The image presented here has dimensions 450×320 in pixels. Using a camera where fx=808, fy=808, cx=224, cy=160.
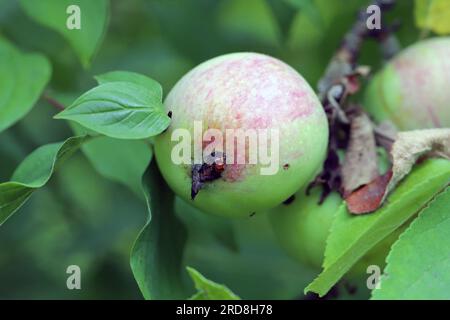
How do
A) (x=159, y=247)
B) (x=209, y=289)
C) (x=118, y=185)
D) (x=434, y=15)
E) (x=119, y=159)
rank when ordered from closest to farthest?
1. (x=209, y=289)
2. (x=159, y=247)
3. (x=119, y=159)
4. (x=434, y=15)
5. (x=118, y=185)

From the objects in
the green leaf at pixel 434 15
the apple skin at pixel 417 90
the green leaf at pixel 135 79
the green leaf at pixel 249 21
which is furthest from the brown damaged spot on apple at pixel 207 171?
the green leaf at pixel 249 21

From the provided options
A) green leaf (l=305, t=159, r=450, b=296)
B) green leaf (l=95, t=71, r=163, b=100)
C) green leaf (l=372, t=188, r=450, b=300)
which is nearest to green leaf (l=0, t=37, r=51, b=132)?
green leaf (l=95, t=71, r=163, b=100)

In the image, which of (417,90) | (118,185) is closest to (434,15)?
(417,90)

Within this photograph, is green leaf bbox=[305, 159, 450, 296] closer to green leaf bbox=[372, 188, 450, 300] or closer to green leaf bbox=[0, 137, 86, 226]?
green leaf bbox=[372, 188, 450, 300]

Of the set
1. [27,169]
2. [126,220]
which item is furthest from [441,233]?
[126,220]

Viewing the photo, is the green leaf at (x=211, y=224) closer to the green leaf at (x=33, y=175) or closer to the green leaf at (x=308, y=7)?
the green leaf at (x=33, y=175)

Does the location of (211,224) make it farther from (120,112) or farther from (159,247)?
(120,112)

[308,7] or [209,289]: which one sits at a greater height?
[308,7]

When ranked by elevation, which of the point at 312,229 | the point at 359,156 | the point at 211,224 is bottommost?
the point at 211,224
